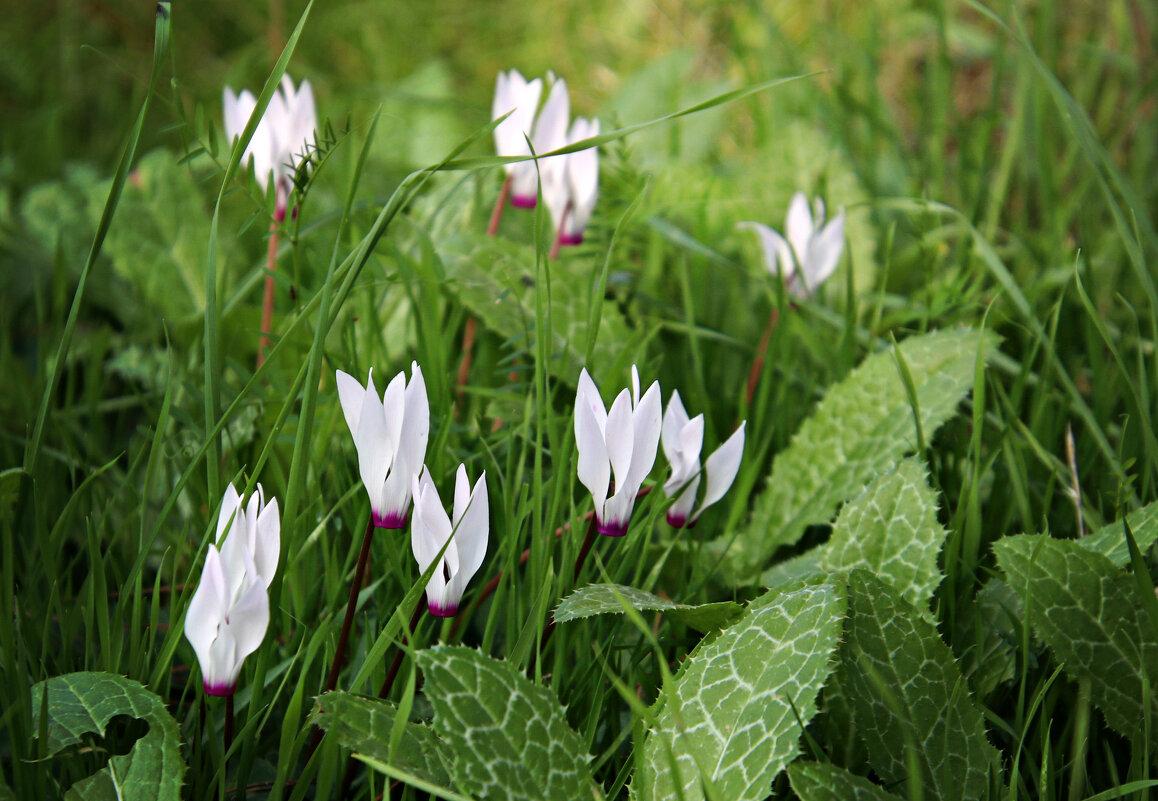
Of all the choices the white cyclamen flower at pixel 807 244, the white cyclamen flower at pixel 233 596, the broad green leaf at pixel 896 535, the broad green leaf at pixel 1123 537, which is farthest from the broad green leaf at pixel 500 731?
the white cyclamen flower at pixel 807 244

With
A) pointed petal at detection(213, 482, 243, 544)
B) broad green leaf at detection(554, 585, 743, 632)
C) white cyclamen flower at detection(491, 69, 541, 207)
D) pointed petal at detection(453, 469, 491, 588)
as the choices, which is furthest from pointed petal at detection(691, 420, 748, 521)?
white cyclamen flower at detection(491, 69, 541, 207)

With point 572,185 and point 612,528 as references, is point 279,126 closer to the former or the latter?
point 572,185

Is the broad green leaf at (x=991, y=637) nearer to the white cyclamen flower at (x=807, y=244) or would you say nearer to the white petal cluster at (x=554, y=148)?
the white cyclamen flower at (x=807, y=244)

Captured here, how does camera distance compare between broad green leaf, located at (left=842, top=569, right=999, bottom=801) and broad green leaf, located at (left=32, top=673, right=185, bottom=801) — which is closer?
broad green leaf, located at (left=32, top=673, right=185, bottom=801)

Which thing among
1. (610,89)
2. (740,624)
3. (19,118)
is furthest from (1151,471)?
(19,118)

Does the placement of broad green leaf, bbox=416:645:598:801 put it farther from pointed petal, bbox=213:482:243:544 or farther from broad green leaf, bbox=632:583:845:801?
pointed petal, bbox=213:482:243:544

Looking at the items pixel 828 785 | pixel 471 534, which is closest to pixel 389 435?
pixel 471 534
